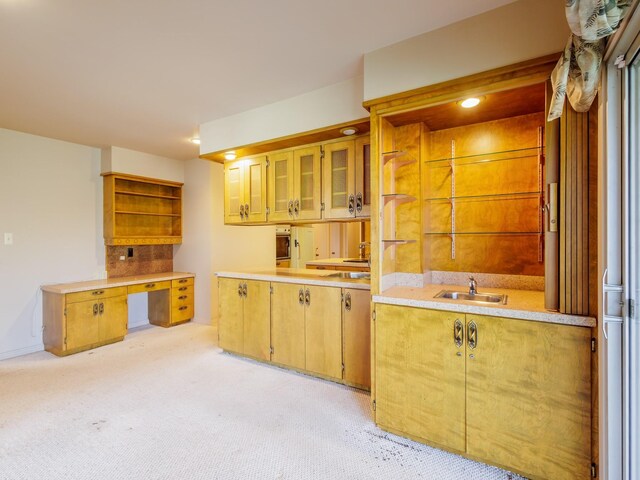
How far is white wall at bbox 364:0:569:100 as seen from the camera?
1.67 meters

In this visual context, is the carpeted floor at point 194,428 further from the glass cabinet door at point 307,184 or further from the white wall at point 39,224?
the glass cabinet door at point 307,184

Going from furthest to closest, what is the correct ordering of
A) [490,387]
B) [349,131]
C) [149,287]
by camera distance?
1. [149,287]
2. [349,131]
3. [490,387]

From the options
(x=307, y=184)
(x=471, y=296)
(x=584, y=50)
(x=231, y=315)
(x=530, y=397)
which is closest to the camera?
(x=584, y=50)

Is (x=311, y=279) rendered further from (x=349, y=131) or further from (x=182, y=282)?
(x=182, y=282)

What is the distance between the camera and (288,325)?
121 inches

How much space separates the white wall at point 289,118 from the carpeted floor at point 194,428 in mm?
2174

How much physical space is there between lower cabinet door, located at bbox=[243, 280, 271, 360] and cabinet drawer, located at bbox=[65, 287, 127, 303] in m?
1.79

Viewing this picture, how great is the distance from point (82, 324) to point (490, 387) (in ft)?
13.1

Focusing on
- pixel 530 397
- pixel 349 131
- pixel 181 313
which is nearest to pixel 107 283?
pixel 181 313

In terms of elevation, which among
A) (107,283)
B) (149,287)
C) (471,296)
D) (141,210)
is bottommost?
(149,287)

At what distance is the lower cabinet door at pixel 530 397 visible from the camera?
1.58 m

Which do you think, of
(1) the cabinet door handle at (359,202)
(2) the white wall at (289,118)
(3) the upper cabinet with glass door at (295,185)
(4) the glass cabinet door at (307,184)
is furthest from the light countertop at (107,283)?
(1) the cabinet door handle at (359,202)

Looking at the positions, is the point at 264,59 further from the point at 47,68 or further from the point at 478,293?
the point at 478,293

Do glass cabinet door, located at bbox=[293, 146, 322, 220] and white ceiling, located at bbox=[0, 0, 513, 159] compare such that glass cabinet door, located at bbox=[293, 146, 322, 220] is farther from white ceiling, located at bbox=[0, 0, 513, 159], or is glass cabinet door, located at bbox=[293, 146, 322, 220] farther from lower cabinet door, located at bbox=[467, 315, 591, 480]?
lower cabinet door, located at bbox=[467, 315, 591, 480]
